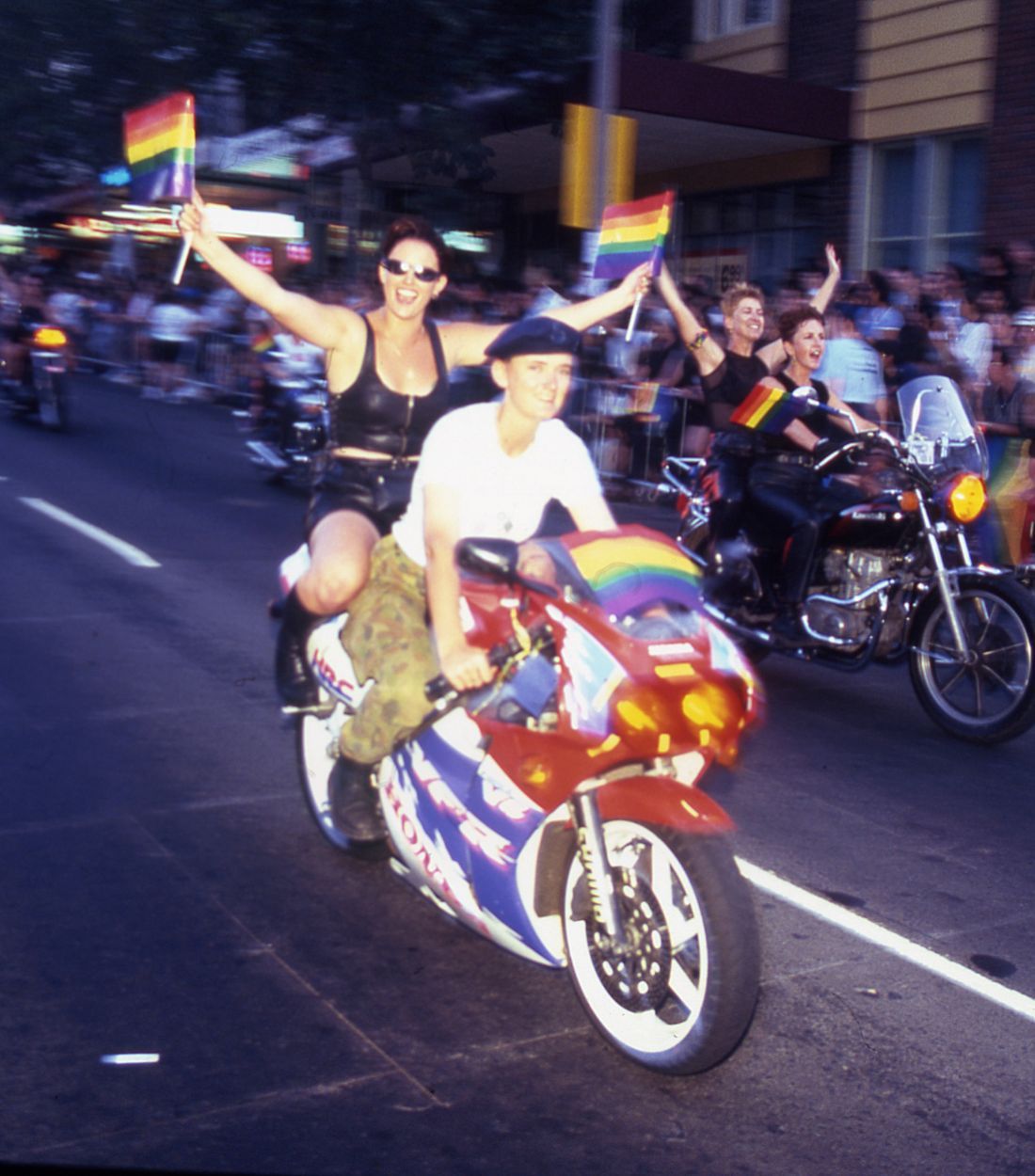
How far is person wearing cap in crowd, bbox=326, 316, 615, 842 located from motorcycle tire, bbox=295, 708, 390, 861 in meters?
0.28

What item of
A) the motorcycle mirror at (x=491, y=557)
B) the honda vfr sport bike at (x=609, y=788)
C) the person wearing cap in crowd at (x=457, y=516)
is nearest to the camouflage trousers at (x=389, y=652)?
the person wearing cap in crowd at (x=457, y=516)

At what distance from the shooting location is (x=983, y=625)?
7.04 metres

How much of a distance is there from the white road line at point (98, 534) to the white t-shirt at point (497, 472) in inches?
259

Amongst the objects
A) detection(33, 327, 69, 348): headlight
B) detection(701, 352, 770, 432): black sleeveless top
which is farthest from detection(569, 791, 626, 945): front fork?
detection(33, 327, 69, 348): headlight

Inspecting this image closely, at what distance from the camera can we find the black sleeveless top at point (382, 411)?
5.42m

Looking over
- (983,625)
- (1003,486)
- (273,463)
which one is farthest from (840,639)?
(273,463)

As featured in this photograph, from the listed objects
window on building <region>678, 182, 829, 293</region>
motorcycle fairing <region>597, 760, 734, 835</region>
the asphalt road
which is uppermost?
window on building <region>678, 182, 829, 293</region>

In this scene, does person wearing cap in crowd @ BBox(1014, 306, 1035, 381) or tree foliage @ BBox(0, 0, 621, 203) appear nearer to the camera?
person wearing cap in crowd @ BBox(1014, 306, 1035, 381)

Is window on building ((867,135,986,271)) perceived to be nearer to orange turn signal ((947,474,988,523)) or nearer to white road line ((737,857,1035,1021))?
orange turn signal ((947,474,988,523))

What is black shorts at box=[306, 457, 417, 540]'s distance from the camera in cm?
527

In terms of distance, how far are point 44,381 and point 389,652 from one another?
1511 centimetres

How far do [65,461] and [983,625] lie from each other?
36.0ft

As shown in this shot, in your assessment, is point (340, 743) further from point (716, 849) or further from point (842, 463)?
point (842, 463)

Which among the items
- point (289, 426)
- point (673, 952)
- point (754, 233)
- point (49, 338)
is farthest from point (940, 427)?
point (754, 233)
